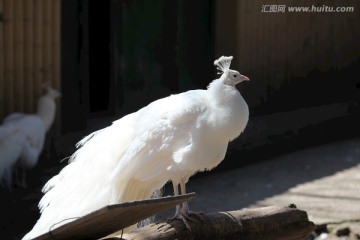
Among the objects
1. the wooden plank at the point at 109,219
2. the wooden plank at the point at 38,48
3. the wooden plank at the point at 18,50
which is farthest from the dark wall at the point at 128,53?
the wooden plank at the point at 109,219

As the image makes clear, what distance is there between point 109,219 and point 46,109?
4226 mm

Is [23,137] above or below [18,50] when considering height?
below

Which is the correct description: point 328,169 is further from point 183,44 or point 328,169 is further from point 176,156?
point 176,156

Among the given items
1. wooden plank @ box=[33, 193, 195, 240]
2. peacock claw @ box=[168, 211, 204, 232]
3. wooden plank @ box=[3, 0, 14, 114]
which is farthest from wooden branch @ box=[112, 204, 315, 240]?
wooden plank @ box=[3, 0, 14, 114]

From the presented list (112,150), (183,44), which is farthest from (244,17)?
(112,150)

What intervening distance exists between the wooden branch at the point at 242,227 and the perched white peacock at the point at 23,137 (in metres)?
3.14

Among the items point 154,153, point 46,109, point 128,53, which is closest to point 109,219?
point 154,153

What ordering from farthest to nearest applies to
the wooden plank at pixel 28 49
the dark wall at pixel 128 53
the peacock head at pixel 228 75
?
1. the dark wall at pixel 128 53
2. the wooden plank at pixel 28 49
3. the peacock head at pixel 228 75

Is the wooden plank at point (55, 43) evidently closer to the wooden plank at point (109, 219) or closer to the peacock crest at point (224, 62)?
the peacock crest at point (224, 62)

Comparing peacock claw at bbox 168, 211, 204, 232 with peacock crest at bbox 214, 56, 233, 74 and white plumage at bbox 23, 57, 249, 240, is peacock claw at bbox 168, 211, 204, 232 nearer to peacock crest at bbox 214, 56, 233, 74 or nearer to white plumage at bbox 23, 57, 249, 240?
white plumage at bbox 23, 57, 249, 240

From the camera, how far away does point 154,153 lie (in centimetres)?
442

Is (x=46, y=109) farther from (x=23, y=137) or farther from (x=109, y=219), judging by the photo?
(x=109, y=219)

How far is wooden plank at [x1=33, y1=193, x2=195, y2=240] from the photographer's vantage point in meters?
3.23

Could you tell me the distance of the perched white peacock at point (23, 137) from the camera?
7.14 metres
